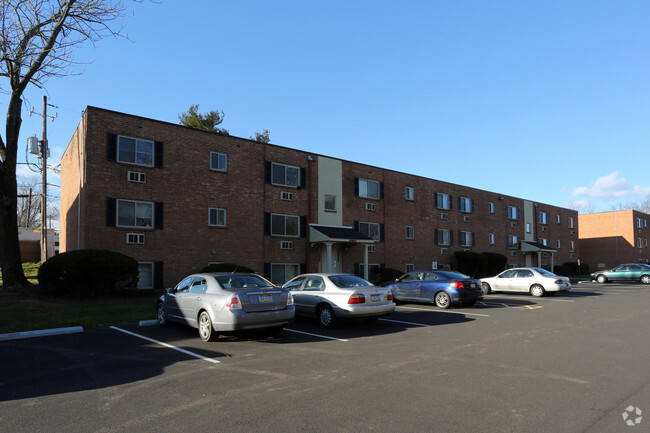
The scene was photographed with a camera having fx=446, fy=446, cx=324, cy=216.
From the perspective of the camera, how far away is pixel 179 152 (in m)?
21.1

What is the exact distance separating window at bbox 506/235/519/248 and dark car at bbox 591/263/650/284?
8728 mm

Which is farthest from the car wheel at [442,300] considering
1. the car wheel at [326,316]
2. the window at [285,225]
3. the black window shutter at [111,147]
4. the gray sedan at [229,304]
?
the black window shutter at [111,147]

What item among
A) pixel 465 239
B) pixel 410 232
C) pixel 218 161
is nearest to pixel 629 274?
pixel 465 239

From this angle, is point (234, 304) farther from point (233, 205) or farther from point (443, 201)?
point (443, 201)

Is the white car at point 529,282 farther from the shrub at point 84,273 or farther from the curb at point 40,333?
the curb at point 40,333

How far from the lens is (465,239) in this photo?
3634cm

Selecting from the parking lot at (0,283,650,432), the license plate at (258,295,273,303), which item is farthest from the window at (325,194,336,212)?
the license plate at (258,295,273,303)

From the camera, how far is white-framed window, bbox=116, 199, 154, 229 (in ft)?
Result: 63.2

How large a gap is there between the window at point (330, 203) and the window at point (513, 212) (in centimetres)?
2245

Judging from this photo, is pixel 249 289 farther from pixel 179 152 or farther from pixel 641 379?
pixel 179 152

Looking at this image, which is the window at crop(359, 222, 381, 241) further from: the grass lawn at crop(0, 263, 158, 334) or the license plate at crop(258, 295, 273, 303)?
the license plate at crop(258, 295, 273, 303)

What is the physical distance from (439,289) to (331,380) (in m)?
10.2

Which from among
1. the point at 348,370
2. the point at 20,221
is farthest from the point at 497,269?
the point at 20,221

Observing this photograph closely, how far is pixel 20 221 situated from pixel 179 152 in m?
61.8
